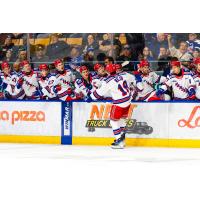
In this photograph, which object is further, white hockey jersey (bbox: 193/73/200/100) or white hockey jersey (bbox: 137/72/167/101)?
white hockey jersey (bbox: 137/72/167/101)

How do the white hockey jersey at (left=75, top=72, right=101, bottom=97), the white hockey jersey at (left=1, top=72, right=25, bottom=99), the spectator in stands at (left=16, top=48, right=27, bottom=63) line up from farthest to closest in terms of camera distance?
the spectator in stands at (left=16, top=48, right=27, bottom=63) → the white hockey jersey at (left=1, top=72, right=25, bottom=99) → the white hockey jersey at (left=75, top=72, right=101, bottom=97)

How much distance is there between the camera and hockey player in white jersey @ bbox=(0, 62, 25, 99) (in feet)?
46.5

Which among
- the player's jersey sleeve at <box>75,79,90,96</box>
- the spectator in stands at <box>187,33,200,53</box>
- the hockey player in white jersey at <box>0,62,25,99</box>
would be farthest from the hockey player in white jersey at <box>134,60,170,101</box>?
the spectator in stands at <box>187,33,200,53</box>

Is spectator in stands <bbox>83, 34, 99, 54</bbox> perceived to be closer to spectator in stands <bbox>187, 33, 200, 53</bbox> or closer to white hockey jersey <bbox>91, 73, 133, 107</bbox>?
spectator in stands <bbox>187, 33, 200, 53</bbox>

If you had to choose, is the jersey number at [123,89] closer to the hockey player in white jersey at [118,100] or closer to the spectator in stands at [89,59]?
the hockey player in white jersey at [118,100]

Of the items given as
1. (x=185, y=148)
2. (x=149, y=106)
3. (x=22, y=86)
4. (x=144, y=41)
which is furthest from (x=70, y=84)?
(x=144, y=41)

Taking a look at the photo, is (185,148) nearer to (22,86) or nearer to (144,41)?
(22,86)

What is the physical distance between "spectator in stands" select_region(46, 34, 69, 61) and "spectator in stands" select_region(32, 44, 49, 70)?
13cm

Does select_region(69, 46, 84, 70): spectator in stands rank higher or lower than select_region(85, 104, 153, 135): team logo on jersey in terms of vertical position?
higher

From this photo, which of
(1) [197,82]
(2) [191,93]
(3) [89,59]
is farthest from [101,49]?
(2) [191,93]

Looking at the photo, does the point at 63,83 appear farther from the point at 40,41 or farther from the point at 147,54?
the point at 40,41

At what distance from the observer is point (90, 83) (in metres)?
14.0

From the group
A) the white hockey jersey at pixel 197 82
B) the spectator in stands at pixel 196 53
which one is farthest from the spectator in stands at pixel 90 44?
the white hockey jersey at pixel 197 82

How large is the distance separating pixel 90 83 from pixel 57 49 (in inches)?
169
